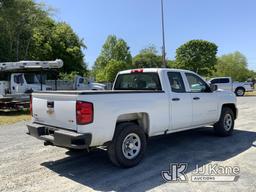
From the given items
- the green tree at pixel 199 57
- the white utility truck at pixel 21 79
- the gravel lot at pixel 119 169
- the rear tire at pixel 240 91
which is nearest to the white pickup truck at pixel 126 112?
the gravel lot at pixel 119 169

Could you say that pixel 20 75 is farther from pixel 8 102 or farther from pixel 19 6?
pixel 19 6

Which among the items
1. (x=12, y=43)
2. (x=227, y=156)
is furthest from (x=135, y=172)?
(x=12, y=43)

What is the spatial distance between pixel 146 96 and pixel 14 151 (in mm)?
3582

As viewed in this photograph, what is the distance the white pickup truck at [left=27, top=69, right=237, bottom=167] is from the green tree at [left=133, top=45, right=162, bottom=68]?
8225 centimetres

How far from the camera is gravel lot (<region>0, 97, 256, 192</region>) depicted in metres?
4.50

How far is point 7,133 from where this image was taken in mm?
9391

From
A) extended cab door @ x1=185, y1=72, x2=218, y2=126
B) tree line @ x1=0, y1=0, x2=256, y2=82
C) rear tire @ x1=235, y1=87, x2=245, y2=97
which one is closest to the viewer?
extended cab door @ x1=185, y1=72, x2=218, y2=126

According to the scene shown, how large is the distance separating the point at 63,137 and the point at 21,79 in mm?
15266

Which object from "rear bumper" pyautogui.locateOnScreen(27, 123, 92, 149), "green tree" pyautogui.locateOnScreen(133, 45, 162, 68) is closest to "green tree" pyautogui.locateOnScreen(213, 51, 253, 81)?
"green tree" pyautogui.locateOnScreen(133, 45, 162, 68)

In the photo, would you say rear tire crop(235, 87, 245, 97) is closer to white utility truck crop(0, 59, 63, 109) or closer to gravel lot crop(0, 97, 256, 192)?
white utility truck crop(0, 59, 63, 109)

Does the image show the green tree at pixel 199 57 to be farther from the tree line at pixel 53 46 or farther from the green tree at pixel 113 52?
the green tree at pixel 113 52

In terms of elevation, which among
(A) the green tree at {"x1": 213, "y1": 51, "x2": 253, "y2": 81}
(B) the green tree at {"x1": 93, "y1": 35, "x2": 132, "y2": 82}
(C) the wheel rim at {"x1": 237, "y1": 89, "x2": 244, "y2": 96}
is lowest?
(C) the wheel rim at {"x1": 237, "y1": 89, "x2": 244, "y2": 96}

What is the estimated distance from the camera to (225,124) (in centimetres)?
804

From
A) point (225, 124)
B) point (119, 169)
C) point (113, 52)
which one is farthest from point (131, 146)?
point (113, 52)
